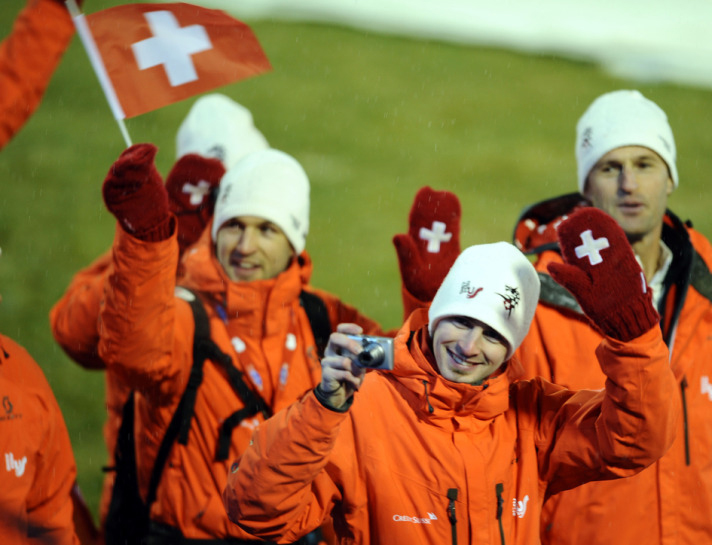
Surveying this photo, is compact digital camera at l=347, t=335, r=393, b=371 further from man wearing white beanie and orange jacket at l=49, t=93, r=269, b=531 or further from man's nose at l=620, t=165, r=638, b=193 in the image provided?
man's nose at l=620, t=165, r=638, b=193

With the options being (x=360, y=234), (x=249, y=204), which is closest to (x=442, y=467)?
(x=249, y=204)

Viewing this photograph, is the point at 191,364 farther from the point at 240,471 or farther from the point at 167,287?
the point at 240,471

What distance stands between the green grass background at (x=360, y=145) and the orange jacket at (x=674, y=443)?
5.42 metres

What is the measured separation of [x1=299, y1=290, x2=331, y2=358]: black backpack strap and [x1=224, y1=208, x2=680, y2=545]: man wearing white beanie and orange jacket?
73 centimetres

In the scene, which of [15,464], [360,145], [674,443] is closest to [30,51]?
[15,464]

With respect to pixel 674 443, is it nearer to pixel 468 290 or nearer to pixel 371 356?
pixel 468 290

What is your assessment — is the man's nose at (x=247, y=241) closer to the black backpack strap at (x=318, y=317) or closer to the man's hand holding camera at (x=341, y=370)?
the black backpack strap at (x=318, y=317)

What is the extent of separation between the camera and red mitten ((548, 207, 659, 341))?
6.08 feet

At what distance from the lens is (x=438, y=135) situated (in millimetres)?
11586

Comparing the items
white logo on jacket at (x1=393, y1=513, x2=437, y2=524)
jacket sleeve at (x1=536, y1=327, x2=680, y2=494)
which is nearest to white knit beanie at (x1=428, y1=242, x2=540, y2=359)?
jacket sleeve at (x1=536, y1=327, x2=680, y2=494)

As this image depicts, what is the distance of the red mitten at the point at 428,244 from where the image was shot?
270 centimetres

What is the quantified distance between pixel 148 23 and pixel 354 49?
10658 mm

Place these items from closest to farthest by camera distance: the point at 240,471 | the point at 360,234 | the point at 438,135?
1. the point at 240,471
2. the point at 360,234
3. the point at 438,135

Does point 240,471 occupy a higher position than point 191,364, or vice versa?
point 191,364
